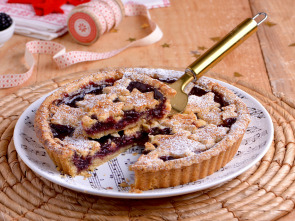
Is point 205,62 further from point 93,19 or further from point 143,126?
point 93,19

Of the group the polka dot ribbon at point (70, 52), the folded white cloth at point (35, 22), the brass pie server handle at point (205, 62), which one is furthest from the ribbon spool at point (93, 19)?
the brass pie server handle at point (205, 62)

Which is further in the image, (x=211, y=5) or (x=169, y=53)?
(x=211, y=5)

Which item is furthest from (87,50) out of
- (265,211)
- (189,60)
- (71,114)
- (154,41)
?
(265,211)

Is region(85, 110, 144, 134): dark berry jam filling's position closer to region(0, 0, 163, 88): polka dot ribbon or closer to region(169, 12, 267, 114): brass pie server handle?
region(169, 12, 267, 114): brass pie server handle

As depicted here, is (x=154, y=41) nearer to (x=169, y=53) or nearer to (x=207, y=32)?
(x=169, y=53)

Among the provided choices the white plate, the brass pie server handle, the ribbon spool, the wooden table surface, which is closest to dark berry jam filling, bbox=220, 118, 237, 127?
the white plate

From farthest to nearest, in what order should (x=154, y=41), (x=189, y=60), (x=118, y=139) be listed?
1. (x=154, y=41)
2. (x=189, y=60)
3. (x=118, y=139)
